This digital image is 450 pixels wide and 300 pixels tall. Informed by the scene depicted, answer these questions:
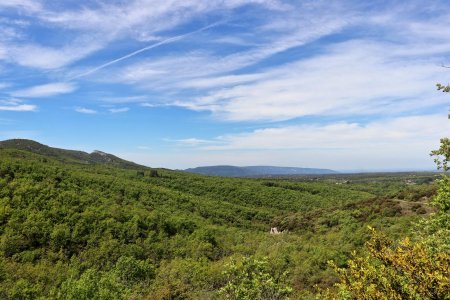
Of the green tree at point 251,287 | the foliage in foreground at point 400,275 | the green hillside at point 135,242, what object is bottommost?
the green hillside at point 135,242

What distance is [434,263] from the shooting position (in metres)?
6.60

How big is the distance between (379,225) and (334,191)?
84412 millimetres

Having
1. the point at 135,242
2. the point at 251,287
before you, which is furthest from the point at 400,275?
the point at 135,242

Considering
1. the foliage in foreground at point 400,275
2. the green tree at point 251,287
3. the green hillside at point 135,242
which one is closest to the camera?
the foliage in foreground at point 400,275

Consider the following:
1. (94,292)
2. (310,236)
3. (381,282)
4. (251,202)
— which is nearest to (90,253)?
(94,292)

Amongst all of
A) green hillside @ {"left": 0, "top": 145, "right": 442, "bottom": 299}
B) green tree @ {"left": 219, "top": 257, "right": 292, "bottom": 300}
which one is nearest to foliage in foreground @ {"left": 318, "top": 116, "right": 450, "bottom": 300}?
green tree @ {"left": 219, "top": 257, "right": 292, "bottom": 300}

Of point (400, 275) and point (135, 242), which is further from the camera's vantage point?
point (135, 242)

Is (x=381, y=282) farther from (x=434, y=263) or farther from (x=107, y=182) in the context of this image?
(x=107, y=182)

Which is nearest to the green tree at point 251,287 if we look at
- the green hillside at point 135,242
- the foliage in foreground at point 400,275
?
the foliage in foreground at point 400,275

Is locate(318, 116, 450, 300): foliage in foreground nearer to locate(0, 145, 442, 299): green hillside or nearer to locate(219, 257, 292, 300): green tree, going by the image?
locate(219, 257, 292, 300): green tree

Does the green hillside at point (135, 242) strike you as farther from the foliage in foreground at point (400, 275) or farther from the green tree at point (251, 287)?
the foliage in foreground at point (400, 275)

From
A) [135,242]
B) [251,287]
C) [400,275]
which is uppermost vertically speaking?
[400,275]

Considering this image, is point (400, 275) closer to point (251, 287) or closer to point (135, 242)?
point (251, 287)

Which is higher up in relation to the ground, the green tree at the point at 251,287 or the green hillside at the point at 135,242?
the green tree at the point at 251,287
